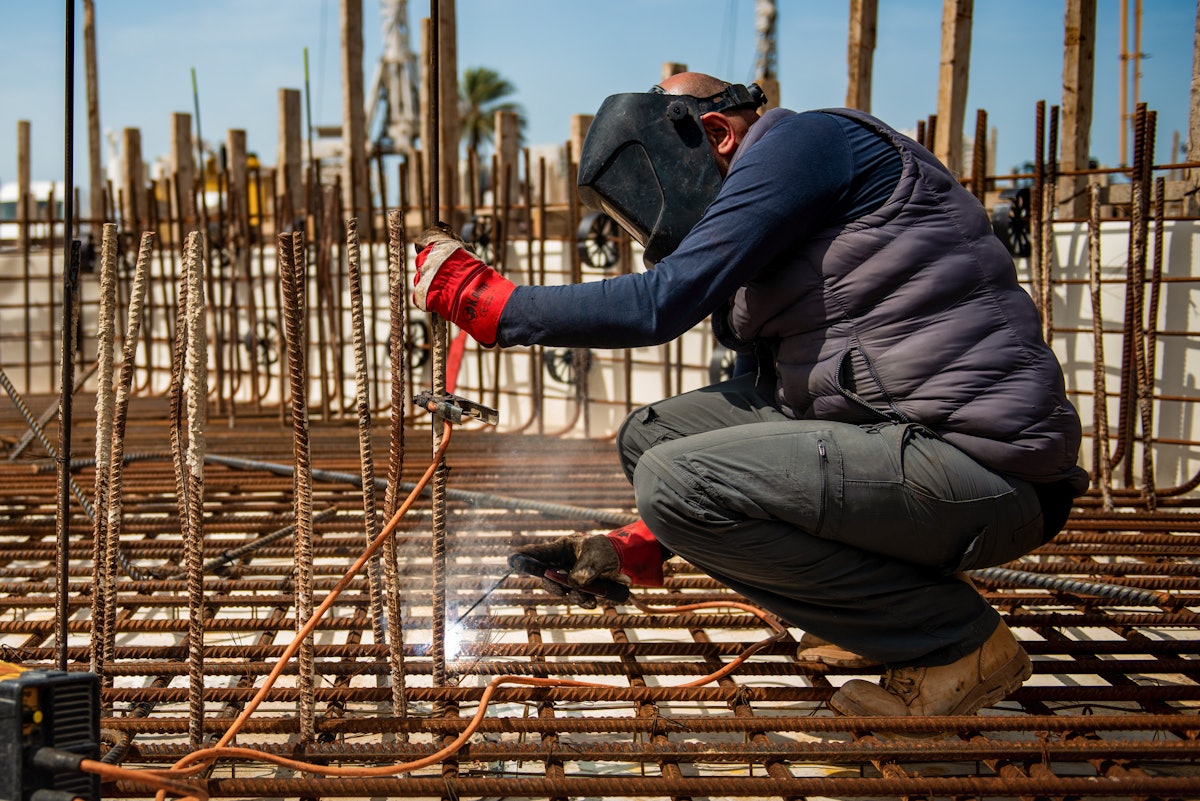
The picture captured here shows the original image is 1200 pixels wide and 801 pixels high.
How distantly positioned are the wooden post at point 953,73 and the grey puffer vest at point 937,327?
417cm

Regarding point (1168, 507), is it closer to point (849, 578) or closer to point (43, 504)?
point (849, 578)

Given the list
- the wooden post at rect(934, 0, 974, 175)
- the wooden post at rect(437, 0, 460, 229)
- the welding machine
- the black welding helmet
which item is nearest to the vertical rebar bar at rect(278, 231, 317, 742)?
the welding machine

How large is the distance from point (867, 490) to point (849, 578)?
0.19 meters

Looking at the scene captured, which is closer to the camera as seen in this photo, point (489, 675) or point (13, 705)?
point (13, 705)

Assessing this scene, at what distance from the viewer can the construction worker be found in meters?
1.89

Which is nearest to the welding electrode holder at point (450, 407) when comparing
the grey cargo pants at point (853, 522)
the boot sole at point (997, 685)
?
the grey cargo pants at point (853, 522)

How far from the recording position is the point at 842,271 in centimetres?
194

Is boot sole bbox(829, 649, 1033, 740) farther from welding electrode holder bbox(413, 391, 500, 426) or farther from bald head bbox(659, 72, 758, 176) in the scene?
bald head bbox(659, 72, 758, 176)

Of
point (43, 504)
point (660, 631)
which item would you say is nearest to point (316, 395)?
point (43, 504)

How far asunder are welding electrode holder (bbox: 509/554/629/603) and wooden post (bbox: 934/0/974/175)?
14.1 ft

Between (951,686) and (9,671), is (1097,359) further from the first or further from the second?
(9,671)

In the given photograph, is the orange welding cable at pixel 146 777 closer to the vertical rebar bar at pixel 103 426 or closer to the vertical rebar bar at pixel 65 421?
the vertical rebar bar at pixel 65 421

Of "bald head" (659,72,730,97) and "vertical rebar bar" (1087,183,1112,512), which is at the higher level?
"bald head" (659,72,730,97)

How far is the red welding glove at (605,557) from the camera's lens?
2246 millimetres
